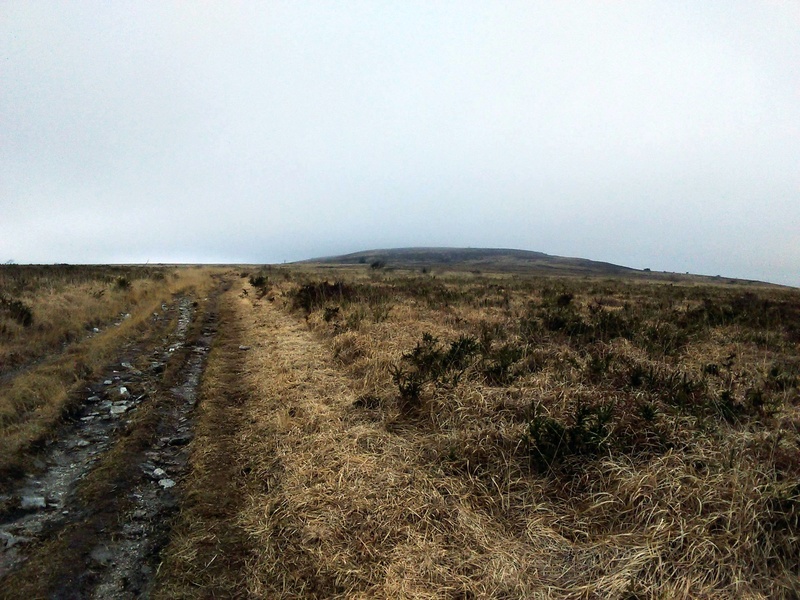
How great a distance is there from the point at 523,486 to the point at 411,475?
118 cm

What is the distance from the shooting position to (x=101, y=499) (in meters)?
3.98

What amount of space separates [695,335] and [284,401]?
32.5ft

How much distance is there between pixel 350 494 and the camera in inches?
156

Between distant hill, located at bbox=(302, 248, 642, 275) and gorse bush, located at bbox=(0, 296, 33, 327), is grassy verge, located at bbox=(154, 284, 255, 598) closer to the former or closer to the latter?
gorse bush, located at bbox=(0, 296, 33, 327)

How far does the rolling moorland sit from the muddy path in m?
0.02

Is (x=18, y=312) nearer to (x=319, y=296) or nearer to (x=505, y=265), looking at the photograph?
(x=319, y=296)

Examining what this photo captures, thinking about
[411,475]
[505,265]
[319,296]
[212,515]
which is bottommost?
[212,515]

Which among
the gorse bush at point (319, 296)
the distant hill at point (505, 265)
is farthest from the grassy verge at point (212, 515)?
the distant hill at point (505, 265)

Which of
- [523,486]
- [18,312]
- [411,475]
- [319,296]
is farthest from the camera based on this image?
[319,296]

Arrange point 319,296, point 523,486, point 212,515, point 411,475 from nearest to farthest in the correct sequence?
point 212,515
point 523,486
point 411,475
point 319,296

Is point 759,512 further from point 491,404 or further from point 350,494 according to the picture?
point 350,494

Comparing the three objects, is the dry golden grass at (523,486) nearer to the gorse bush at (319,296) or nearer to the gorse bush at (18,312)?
the gorse bush at (319,296)

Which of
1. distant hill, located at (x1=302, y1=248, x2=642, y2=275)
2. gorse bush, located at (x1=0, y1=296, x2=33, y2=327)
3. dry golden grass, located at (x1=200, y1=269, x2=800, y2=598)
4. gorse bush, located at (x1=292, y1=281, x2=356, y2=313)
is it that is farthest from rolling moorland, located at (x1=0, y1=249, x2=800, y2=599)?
distant hill, located at (x1=302, y1=248, x2=642, y2=275)

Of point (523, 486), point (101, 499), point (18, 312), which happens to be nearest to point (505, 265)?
point (18, 312)
